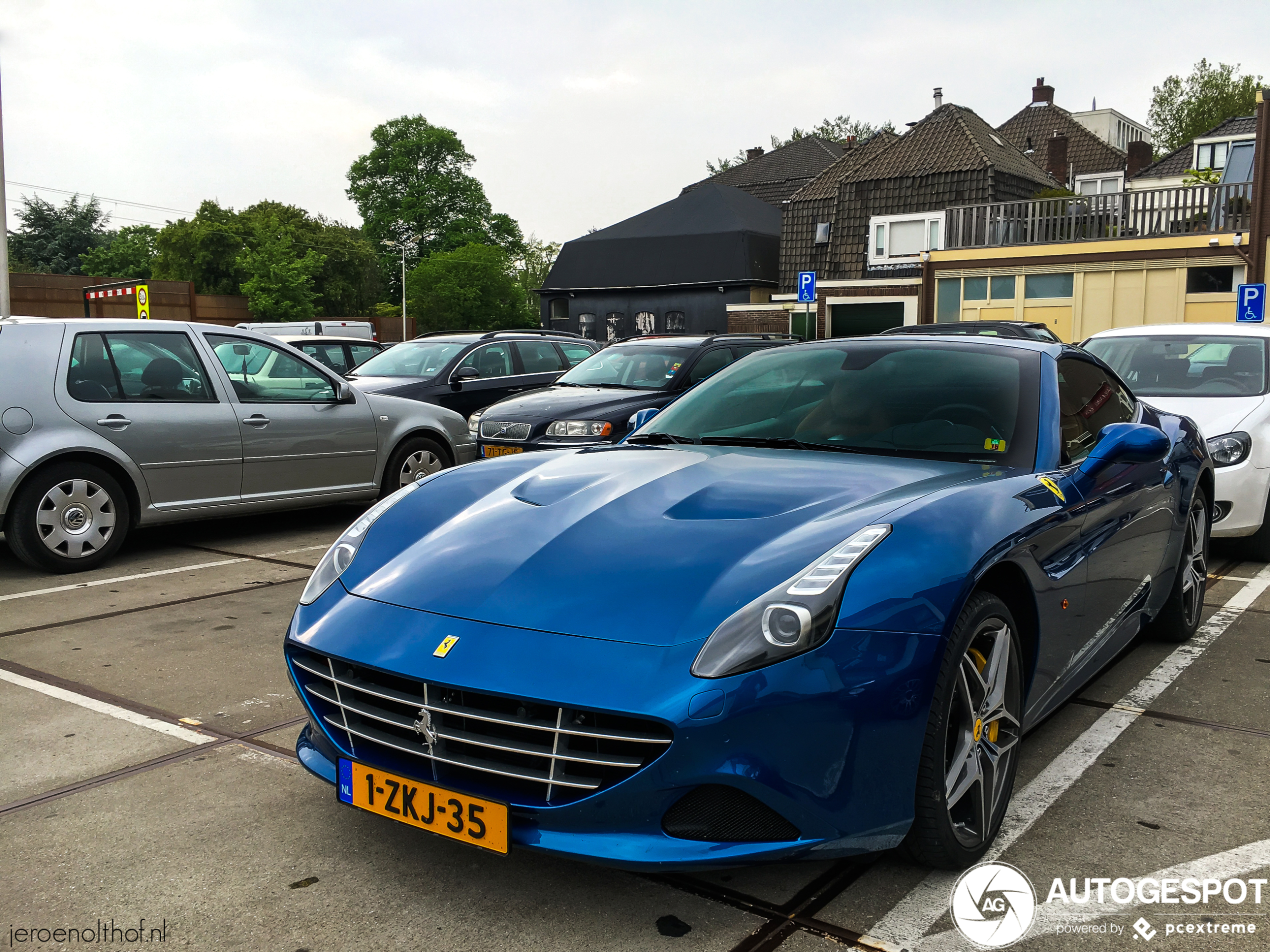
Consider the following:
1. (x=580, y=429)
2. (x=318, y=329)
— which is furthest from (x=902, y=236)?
(x=580, y=429)

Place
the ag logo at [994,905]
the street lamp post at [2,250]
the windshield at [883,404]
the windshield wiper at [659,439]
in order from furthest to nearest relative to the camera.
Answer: the street lamp post at [2,250], the windshield wiper at [659,439], the windshield at [883,404], the ag logo at [994,905]

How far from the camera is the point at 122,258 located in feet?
243

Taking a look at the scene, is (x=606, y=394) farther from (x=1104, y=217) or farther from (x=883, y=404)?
(x=1104, y=217)

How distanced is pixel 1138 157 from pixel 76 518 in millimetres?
55319

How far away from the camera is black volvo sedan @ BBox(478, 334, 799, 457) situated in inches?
375

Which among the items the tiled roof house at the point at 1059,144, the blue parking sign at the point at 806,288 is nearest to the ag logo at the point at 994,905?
the blue parking sign at the point at 806,288

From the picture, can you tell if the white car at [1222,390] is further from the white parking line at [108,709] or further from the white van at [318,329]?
the white van at [318,329]

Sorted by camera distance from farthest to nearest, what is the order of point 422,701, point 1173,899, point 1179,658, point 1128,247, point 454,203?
point 454,203
point 1128,247
point 1179,658
point 1173,899
point 422,701

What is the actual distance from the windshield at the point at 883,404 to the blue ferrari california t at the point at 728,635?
2 cm

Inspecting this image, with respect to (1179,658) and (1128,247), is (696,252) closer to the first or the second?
(1128,247)

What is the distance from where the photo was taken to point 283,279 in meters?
57.1

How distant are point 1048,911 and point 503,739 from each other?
4.61 ft

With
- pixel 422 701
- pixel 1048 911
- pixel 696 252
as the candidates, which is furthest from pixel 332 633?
pixel 696 252

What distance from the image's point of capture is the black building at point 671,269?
43.1 m
